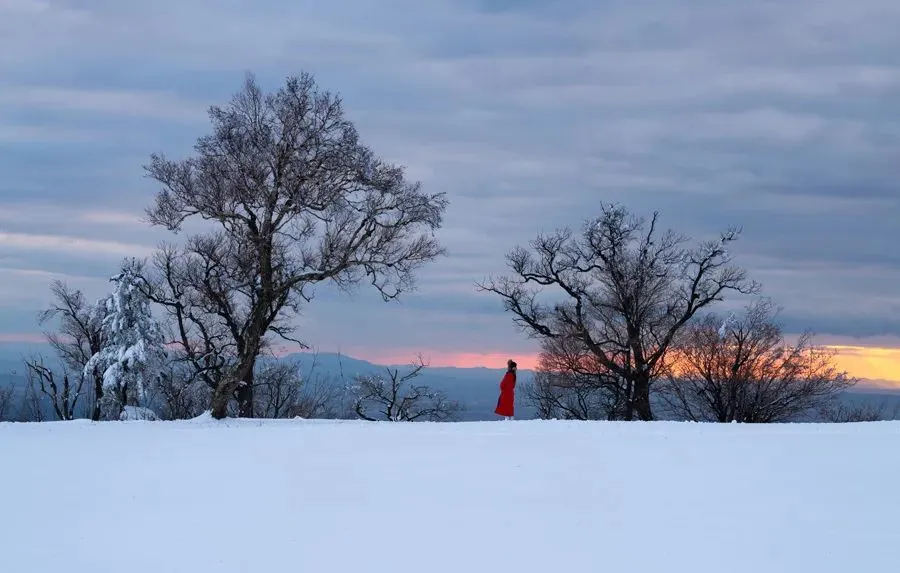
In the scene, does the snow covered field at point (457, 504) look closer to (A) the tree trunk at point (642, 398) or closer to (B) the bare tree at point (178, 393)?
(B) the bare tree at point (178, 393)

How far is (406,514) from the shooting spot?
11469 millimetres

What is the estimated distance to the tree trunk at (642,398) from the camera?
39.7 metres

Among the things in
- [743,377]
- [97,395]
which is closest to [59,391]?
[97,395]

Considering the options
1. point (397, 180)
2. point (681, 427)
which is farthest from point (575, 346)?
point (681, 427)

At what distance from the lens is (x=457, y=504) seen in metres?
11.9

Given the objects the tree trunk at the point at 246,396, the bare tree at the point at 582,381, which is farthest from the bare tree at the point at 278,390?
the bare tree at the point at 582,381

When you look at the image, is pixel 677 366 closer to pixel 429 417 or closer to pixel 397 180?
pixel 429 417

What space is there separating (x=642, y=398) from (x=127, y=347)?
2173cm

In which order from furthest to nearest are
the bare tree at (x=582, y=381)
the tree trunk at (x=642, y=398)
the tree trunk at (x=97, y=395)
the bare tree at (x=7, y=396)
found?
1. the bare tree at (x=7, y=396)
2. the bare tree at (x=582, y=381)
3. the tree trunk at (x=642, y=398)
4. the tree trunk at (x=97, y=395)

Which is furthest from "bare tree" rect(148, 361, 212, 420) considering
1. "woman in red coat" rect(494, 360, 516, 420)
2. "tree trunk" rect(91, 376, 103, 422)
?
"woman in red coat" rect(494, 360, 516, 420)

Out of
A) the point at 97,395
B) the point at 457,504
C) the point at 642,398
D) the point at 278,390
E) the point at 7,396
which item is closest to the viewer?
the point at 457,504

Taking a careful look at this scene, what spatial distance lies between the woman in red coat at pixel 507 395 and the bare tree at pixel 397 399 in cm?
2002

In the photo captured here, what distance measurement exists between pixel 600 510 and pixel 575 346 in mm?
29664

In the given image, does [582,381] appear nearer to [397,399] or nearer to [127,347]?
[397,399]
